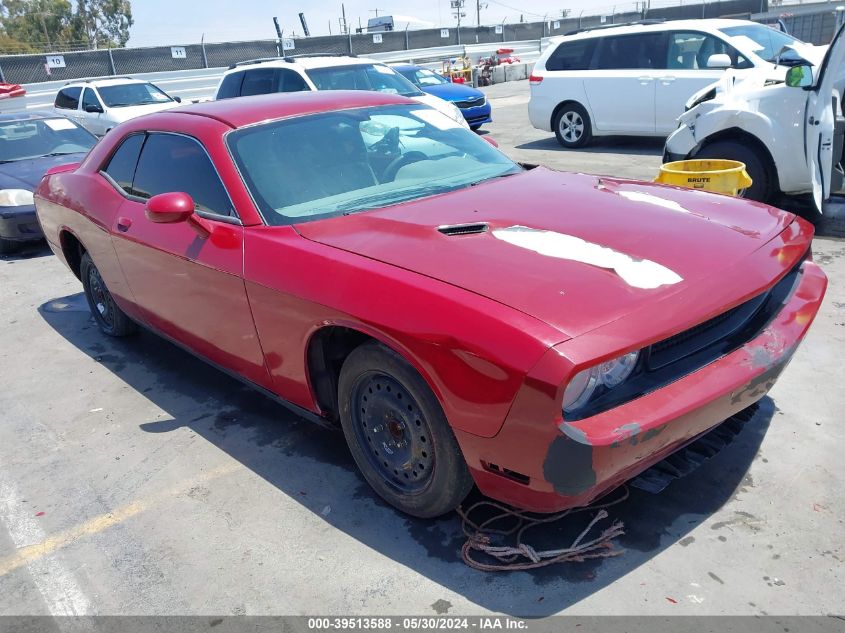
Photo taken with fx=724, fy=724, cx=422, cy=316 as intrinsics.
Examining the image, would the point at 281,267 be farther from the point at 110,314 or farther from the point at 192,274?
the point at 110,314

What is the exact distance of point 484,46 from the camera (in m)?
32.3

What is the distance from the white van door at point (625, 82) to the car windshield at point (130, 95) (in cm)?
830

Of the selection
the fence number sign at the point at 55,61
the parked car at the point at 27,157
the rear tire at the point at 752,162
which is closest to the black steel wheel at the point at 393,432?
the rear tire at the point at 752,162

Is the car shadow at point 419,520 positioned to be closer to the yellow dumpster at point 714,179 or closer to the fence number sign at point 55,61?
the yellow dumpster at point 714,179

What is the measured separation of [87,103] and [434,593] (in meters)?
13.8

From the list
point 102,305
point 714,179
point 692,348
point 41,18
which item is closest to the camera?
→ point 692,348

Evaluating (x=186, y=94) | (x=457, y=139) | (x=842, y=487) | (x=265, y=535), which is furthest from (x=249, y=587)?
(x=186, y=94)

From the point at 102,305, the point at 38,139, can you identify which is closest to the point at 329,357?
the point at 102,305

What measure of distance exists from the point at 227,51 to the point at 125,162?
20.8 meters

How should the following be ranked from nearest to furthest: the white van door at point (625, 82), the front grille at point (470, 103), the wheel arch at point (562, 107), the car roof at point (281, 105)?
the car roof at point (281, 105), the white van door at point (625, 82), the wheel arch at point (562, 107), the front grille at point (470, 103)

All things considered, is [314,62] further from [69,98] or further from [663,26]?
[69,98]

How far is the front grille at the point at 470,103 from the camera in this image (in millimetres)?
14008

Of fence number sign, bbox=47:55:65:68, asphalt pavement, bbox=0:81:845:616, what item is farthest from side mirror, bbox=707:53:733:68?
fence number sign, bbox=47:55:65:68

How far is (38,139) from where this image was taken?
8969mm
